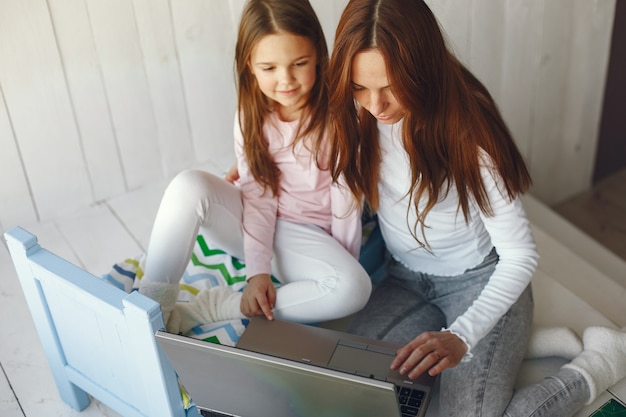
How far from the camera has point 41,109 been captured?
1642 millimetres

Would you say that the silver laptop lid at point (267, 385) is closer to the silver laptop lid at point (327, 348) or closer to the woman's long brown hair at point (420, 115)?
the silver laptop lid at point (327, 348)

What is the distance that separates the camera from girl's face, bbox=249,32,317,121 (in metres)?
1.28

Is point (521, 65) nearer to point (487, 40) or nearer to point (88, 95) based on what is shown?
point (487, 40)

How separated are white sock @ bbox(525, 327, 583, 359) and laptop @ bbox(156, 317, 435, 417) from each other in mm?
280

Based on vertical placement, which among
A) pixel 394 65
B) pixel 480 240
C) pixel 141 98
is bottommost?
pixel 480 240

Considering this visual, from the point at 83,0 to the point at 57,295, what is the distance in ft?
2.23

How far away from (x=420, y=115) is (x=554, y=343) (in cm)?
51

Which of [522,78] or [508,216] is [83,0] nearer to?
[508,216]

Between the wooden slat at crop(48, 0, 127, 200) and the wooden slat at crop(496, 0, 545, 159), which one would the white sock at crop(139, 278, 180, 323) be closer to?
the wooden slat at crop(48, 0, 127, 200)

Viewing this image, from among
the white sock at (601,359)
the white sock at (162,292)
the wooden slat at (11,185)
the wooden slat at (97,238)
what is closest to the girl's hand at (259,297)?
the white sock at (162,292)

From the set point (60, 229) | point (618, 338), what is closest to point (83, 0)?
point (60, 229)

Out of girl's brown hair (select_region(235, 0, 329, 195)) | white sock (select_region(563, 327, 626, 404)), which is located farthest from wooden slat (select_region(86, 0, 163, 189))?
white sock (select_region(563, 327, 626, 404))

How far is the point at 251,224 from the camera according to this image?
1.43 meters

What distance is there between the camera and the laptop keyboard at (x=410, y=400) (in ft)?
3.74
